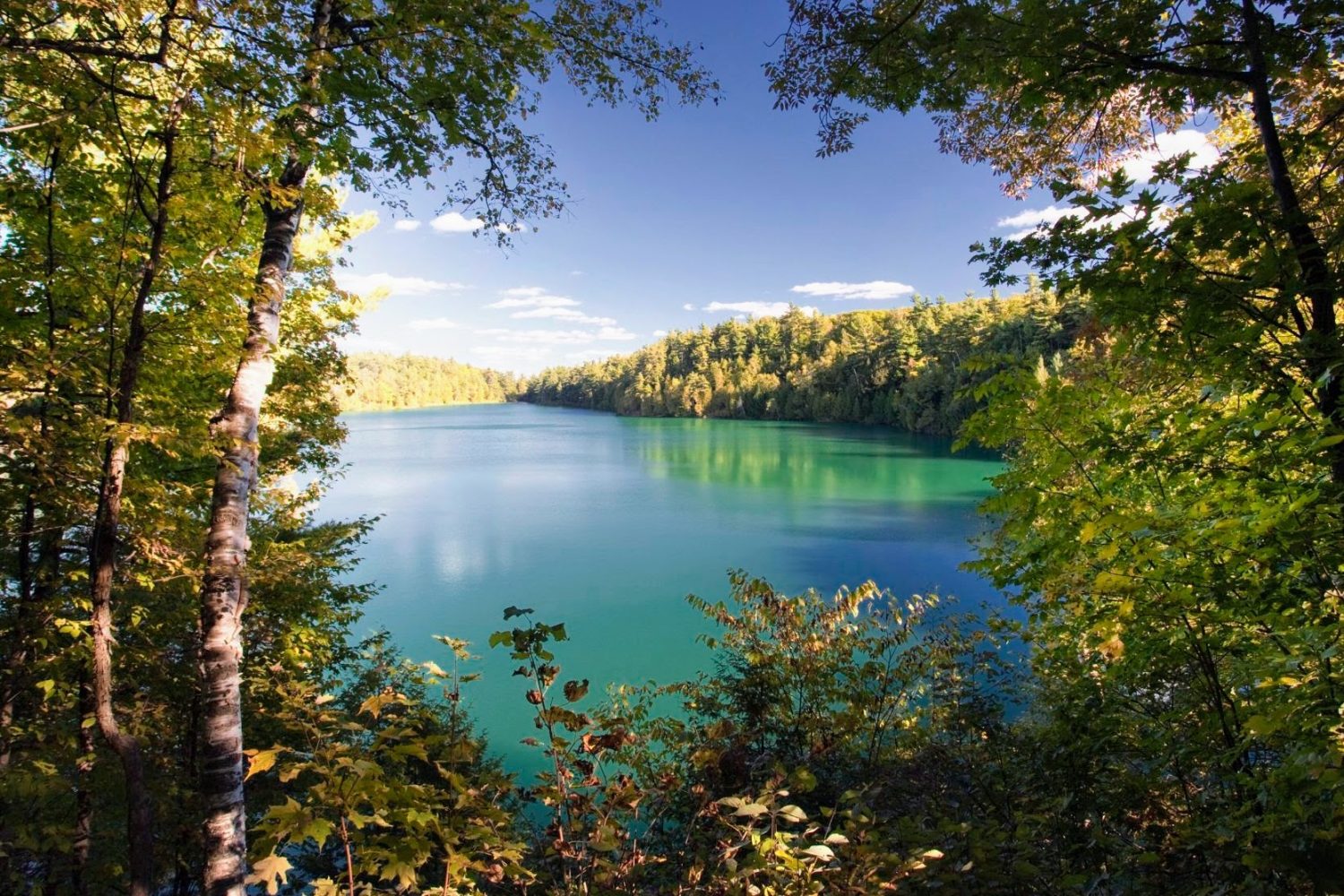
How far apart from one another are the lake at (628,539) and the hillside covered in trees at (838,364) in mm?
7674

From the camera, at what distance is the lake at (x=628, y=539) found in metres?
12.6

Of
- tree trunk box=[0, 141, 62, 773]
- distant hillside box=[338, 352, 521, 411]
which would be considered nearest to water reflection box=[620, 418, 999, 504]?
tree trunk box=[0, 141, 62, 773]

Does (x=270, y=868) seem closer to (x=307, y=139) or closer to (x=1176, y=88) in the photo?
(x=307, y=139)

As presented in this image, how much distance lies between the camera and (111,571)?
2.37 meters

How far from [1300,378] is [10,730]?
6517 millimetres

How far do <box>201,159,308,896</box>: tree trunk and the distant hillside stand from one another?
13387cm

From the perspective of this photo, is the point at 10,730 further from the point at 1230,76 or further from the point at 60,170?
the point at 1230,76

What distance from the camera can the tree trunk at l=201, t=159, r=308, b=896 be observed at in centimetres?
245

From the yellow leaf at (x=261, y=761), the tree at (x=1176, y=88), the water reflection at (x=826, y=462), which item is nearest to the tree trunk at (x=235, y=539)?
the yellow leaf at (x=261, y=761)

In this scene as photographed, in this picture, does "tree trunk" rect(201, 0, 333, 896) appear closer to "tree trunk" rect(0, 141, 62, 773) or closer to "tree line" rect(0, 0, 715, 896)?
"tree line" rect(0, 0, 715, 896)

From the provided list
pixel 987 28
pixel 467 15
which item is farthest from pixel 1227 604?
pixel 467 15

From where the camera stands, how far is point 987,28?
7.88 ft

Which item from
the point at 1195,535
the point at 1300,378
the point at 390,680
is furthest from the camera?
the point at 390,680

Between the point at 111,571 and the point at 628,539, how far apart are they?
61.6ft
